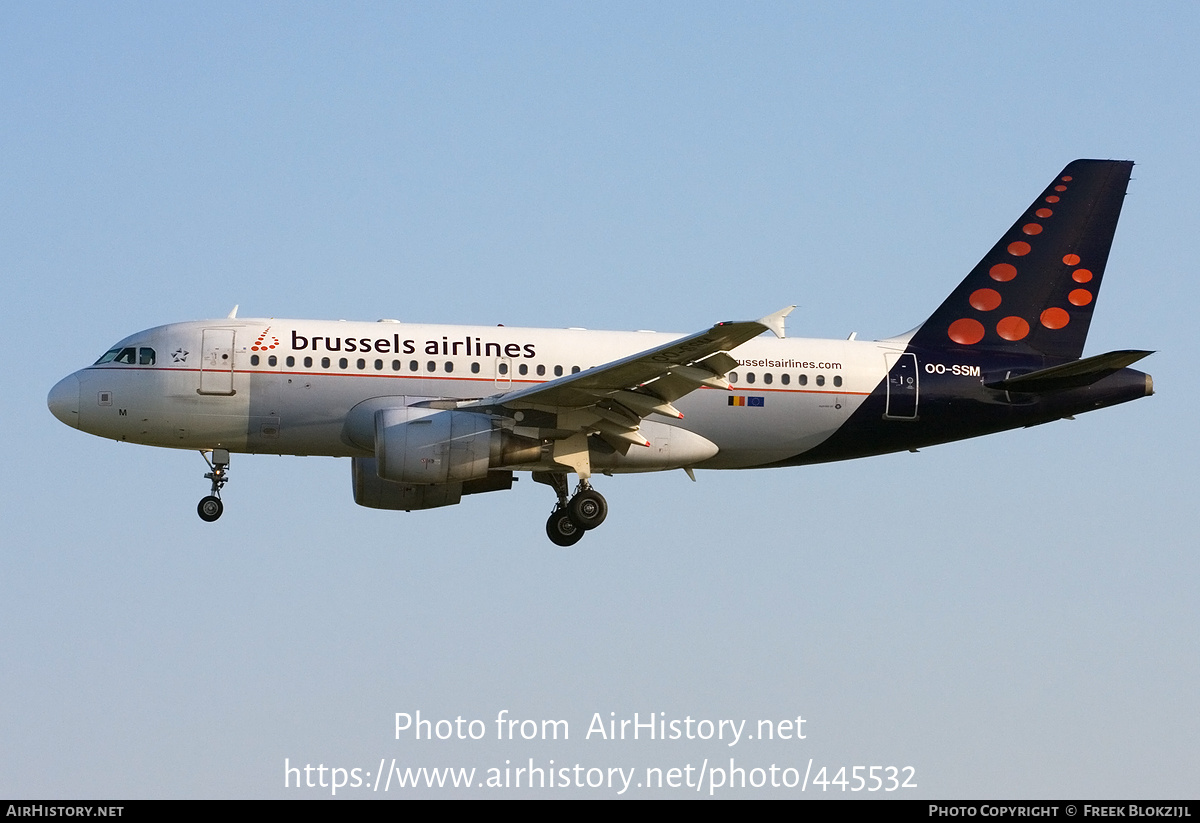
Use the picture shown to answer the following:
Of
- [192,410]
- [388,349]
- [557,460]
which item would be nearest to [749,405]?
[557,460]

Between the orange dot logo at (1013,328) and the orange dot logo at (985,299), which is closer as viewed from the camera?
the orange dot logo at (1013,328)

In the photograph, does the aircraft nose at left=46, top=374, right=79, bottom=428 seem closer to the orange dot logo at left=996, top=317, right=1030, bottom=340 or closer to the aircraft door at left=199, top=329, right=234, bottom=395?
the aircraft door at left=199, top=329, right=234, bottom=395

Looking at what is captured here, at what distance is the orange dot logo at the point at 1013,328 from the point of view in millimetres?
37469

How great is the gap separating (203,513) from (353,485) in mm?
3418

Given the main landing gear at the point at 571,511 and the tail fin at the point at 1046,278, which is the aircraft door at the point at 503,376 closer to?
the main landing gear at the point at 571,511

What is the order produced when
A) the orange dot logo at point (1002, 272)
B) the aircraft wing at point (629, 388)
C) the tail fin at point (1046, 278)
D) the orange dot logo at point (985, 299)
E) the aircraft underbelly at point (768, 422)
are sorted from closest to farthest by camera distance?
the aircraft wing at point (629, 388), the aircraft underbelly at point (768, 422), the tail fin at point (1046, 278), the orange dot logo at point (985, 299), the orange dot logo at point (1002, 272)

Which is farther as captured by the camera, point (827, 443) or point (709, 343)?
point (827, 443)

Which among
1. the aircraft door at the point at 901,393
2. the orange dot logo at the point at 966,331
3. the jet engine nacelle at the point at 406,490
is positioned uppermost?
the orange dot logo at the point at 966,331

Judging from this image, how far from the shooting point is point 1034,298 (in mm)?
38000

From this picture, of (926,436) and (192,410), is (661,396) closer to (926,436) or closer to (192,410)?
(926,436)

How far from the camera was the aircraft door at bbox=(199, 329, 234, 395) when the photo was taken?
3359 cm

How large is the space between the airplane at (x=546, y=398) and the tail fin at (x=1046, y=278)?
0.43 ft

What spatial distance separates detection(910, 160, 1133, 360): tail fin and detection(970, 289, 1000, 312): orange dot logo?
0.07 ft

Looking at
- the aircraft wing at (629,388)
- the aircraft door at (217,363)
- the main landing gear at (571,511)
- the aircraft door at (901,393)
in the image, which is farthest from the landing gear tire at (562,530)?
the aircraft door at (217,363)
